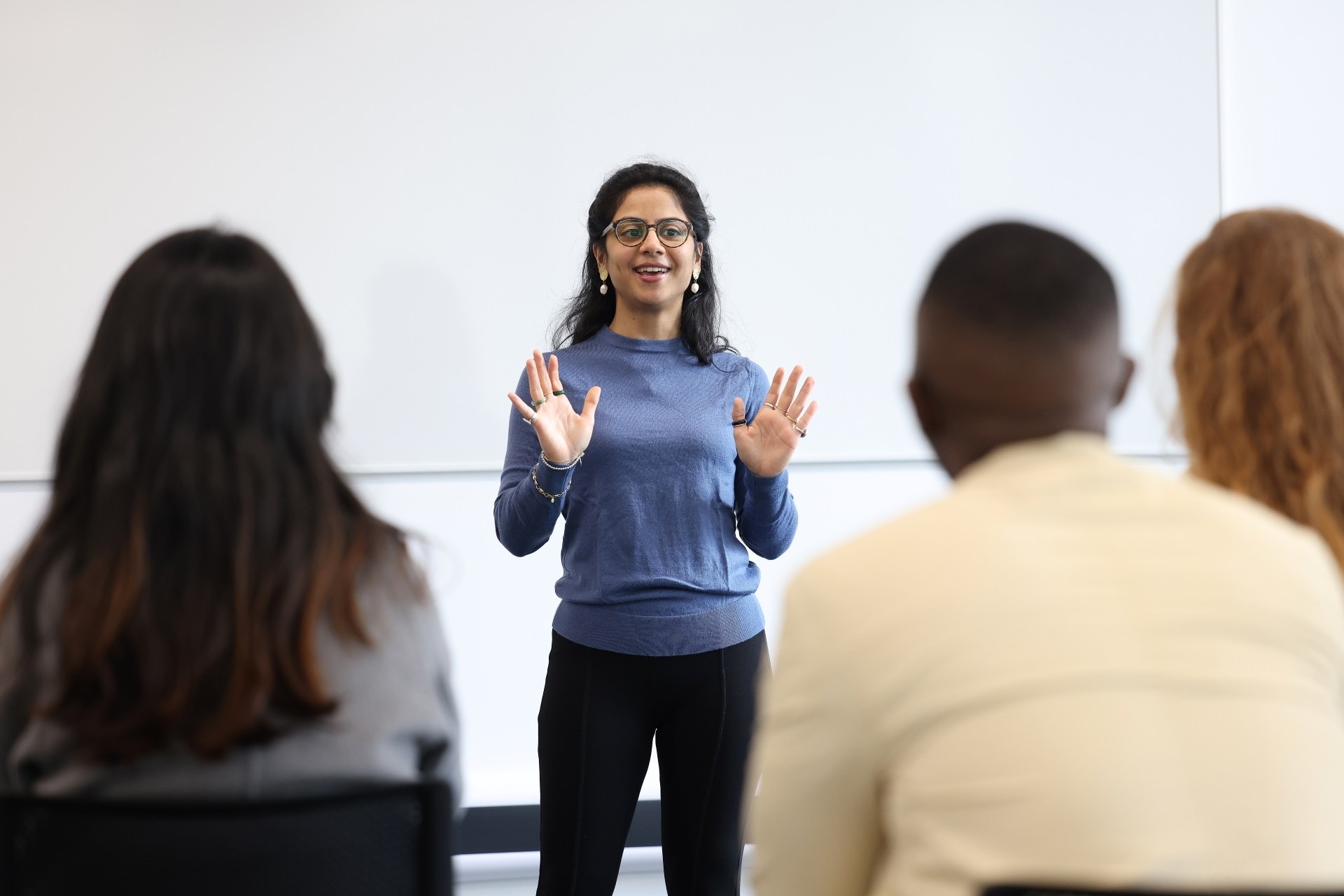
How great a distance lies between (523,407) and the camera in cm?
194

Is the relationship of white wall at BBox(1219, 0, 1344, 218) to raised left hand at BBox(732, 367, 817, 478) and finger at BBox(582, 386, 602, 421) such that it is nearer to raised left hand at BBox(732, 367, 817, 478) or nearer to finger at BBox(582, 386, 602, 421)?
raised left hand at BBox(732, 367, 817, 478)

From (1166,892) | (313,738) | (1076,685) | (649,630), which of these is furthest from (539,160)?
(1166,892)

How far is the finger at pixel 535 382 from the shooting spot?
1970 mm

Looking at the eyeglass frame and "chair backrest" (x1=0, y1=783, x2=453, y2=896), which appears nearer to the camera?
"chair backrest" (x1=0, y1=783, x2=453, y2=896)

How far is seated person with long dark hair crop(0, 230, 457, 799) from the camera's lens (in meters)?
0.95

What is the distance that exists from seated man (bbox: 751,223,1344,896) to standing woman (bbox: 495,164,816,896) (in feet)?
3.17

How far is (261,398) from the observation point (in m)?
1.02

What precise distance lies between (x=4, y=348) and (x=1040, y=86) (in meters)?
2.79

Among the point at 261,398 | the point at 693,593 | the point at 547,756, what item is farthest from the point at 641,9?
the point at 261,398

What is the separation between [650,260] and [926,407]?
1127 millimetres

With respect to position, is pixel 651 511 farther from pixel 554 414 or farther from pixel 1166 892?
pixel 1166 892

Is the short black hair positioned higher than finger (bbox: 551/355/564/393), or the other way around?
the short black hair

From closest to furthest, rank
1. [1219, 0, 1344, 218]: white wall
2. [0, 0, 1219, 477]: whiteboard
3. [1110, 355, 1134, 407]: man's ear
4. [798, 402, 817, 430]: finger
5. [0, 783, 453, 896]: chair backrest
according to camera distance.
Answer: [0, 783, 453, 896]: chair backrest, [1110, 355, 1134, 407]: man's ear, [798, 402, 817, 430]: finger, [0, 0, 1219, 477]: whiteboard, [1219, 0, 1344, 218]: white wall


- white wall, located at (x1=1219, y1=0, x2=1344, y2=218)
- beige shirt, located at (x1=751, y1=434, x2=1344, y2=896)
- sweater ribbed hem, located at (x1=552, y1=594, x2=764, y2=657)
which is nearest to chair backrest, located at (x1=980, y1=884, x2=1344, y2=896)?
beige shirt, located at (x1=751, y1=434, x2=1344, y2=896)
